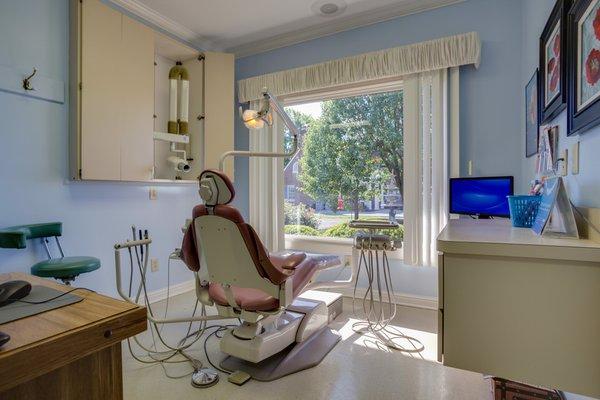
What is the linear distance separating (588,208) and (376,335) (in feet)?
→ 5.27

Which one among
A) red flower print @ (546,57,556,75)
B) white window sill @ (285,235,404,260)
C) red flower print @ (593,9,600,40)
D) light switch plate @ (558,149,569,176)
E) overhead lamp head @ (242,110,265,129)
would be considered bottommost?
white window sill @ (285,235,404,260)

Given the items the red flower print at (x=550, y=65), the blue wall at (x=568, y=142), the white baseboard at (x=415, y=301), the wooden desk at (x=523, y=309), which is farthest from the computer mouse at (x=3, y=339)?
the white baseboard at (x=415, y=301)

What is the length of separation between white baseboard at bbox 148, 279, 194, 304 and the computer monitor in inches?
107

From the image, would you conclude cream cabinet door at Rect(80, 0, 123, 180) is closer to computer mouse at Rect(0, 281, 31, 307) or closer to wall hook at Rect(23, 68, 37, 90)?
wall hook at Rect(23, 68, 37, 90)

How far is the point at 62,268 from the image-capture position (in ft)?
6.43

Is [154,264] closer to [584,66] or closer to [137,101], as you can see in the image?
[137,101]

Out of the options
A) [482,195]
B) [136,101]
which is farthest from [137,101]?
[482,195]

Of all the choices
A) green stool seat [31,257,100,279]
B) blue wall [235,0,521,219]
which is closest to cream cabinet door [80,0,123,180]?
green stool seat [31,257,100,279]

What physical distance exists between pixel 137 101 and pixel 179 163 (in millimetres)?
634

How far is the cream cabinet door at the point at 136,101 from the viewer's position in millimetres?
2662

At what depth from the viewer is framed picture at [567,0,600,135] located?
1.08 meters

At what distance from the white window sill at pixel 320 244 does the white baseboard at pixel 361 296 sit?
1.25 ft

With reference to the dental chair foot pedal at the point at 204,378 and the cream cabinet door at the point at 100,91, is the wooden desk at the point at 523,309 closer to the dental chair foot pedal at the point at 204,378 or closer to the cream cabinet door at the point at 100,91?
the dental chair foot pedal at the point at 204,378

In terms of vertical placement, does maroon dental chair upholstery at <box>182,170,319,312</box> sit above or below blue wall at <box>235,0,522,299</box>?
below
